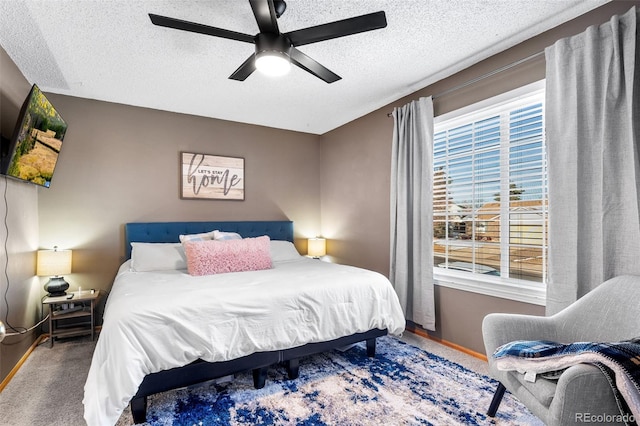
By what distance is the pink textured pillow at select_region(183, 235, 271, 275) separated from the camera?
3.03 meters

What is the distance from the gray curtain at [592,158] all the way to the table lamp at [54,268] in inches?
169

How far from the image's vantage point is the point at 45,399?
87.4 inches

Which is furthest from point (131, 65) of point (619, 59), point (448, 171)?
point (619, 59)

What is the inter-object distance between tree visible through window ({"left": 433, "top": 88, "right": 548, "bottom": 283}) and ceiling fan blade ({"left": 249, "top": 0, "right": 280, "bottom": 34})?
6.65 feet

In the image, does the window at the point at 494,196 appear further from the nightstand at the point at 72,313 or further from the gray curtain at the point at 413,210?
the nightstand at the point at 72,313

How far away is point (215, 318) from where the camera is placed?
2.12 m

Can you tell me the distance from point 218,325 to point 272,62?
1738 mm

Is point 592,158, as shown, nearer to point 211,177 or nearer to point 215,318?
point 215,318

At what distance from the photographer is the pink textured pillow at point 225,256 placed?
3027 mm

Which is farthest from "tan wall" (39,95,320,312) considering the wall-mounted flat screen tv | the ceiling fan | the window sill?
the window sill

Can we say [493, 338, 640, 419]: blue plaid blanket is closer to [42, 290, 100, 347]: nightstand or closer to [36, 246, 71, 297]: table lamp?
[42, 290, 100, 347]: nightstand

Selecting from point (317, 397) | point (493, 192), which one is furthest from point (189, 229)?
point (493, 192)

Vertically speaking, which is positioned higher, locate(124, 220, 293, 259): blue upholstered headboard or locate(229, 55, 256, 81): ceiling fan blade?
locate(229, 55, 256, 81): ceiling fan blade

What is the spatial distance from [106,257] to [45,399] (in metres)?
1.78
